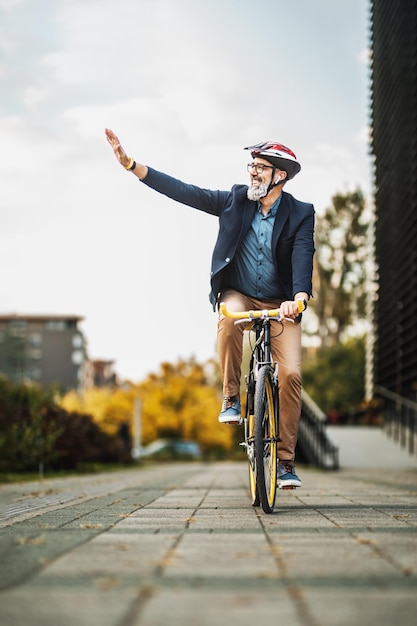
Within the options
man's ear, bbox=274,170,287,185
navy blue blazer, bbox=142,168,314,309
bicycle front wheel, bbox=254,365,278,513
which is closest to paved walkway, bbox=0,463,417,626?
bicycle front wheel, bbox=254,365,278,513

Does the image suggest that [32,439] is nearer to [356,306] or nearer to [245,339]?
[245,339]

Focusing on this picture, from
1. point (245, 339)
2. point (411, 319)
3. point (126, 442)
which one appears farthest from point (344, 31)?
point (245, 339)

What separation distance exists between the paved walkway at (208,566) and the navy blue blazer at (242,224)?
1.48 metres

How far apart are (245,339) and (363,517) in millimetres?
1481

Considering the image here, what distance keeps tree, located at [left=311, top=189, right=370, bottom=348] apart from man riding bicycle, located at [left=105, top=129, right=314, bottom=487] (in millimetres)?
45280

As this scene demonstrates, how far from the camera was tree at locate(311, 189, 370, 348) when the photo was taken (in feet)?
170

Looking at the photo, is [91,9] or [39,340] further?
[39,340]

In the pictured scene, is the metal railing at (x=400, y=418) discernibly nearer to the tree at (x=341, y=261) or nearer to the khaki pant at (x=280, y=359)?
the khaki pant at (x=280, y=359)

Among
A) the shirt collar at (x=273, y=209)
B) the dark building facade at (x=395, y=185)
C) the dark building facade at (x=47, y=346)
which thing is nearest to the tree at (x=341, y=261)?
the dark building facade at (x=395, y=185)

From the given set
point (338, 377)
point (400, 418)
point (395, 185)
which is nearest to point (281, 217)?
point (400, 418)

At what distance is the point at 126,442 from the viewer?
97.5ft

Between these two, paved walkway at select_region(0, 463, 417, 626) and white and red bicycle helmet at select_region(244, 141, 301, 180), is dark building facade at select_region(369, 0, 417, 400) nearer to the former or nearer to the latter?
white and red bicycle helmet at select_region(244, 141, 301, 180)

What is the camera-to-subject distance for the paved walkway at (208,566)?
2629 mm

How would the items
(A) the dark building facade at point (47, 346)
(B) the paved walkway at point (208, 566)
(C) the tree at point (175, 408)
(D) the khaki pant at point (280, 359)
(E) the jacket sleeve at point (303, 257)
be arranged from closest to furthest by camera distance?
(B) the paved walkway at point (208, 566), (E) the jacket sleeve at point (303, 257), (D) the khaki pant at point (280, 359), (C) the tree at point (175, 408), (A) the dark building facade at point (47, 346)
